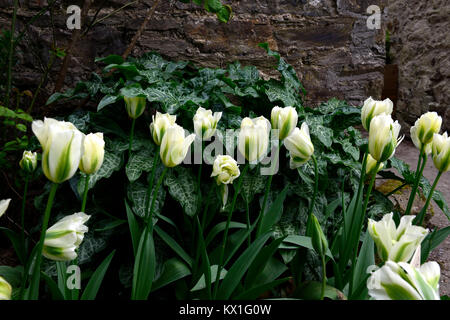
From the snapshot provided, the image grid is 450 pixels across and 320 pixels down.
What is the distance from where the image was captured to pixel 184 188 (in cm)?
127

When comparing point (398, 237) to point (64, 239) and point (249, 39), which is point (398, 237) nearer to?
point (64, 239)

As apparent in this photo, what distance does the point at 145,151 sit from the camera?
136 cm

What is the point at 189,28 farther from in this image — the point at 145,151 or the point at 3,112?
the point at 3,112

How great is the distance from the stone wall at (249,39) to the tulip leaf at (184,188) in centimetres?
95

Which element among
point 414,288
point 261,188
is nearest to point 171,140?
point 414,288

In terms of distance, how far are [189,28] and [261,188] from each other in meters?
1.18

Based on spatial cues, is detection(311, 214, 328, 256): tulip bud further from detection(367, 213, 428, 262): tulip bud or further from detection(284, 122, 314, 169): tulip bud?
detection(284, 122, 314, 169): tulip bud

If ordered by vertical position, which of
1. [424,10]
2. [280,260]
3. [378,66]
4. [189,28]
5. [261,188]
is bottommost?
[280,260]

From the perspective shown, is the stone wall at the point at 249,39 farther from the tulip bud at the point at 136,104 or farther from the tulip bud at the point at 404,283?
the tulip bud at the point at 404,283

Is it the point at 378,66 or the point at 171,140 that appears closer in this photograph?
the point at 171,140

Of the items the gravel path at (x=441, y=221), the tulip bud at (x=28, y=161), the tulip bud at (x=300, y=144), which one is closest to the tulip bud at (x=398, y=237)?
the tulip bud at (x=300, y=144)

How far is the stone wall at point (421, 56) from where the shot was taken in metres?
3.62

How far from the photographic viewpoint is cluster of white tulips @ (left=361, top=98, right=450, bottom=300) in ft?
1.37
